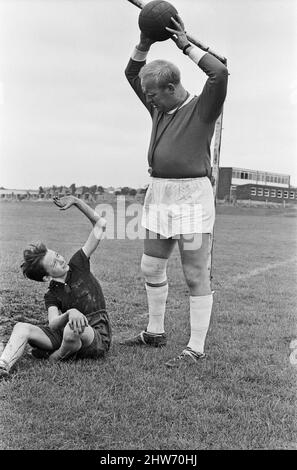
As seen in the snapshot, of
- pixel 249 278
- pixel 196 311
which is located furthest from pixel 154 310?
Result: pixel 249 278

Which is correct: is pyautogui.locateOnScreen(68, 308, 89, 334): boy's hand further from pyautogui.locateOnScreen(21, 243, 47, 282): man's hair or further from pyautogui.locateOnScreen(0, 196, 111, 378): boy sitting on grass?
pyautogui.locateOnScreen(21, 243, 47, 282): man's hair

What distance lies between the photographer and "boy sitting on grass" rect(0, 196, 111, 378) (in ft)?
11.8

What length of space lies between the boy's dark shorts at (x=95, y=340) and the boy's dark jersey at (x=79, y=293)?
0.03 m

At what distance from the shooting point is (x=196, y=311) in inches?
163

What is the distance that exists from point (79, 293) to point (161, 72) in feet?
5.25

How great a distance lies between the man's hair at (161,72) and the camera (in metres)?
3.82

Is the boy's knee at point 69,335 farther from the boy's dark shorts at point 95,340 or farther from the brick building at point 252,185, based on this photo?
the brick building at point 252,185

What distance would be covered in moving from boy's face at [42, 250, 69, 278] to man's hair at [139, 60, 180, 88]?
4.44ft

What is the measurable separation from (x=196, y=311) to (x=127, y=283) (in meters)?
3.52

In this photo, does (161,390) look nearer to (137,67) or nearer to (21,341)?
(21,341)

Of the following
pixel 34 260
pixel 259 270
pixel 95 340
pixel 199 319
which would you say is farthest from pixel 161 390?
pixel 259 270

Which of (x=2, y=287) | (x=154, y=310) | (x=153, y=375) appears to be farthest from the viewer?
(x=2, y=287)

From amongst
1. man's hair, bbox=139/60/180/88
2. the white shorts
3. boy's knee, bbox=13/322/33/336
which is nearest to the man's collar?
man's hair, bbox=139/60/180/88
